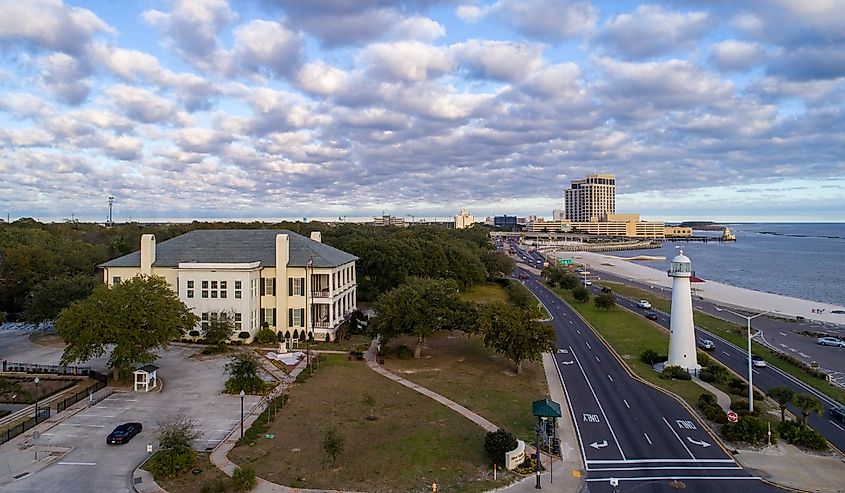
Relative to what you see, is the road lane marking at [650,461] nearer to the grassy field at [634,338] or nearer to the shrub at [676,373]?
the grassy field at [634,338]

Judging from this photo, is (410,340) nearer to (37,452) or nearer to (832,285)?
(37,452)

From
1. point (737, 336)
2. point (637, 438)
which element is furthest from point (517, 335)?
point (737, 336)

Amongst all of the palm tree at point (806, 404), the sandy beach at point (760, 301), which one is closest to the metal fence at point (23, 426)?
the palm tree at point (806, 404)

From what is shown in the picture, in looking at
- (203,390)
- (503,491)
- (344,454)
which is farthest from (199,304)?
(503,491)

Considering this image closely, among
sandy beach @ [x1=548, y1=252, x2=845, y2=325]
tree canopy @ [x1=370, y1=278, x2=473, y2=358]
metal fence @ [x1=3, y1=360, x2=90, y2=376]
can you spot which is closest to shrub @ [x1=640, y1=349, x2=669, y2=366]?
tree canopy @ [x1=370, y1=278, x2=473, y2=358]

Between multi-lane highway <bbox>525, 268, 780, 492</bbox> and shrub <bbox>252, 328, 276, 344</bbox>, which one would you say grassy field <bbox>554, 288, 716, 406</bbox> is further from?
shrub <bbox>252, 328, 276, 344</bbox>
